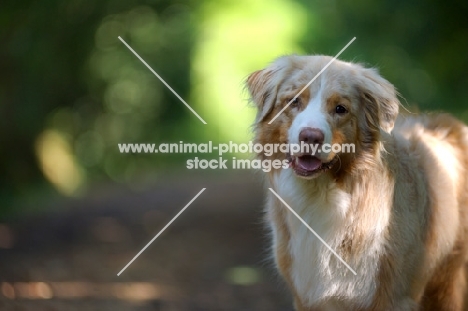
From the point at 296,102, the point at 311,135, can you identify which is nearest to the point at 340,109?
the point at 296,102

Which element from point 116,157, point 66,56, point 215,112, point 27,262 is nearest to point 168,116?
point 66,56

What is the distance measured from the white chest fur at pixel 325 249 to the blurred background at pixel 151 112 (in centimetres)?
109

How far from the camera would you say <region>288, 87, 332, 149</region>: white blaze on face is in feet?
13.3

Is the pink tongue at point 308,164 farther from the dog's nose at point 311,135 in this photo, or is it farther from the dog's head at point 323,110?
the dog's nose at point 311,135

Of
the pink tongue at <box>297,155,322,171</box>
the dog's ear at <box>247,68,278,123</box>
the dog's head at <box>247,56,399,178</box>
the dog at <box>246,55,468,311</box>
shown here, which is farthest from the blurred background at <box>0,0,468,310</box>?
the pink tongue at <box>297,155,322,171</box>

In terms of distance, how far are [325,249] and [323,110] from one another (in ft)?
2.94

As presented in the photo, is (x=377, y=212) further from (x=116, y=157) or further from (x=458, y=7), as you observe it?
(x=116, y=157)

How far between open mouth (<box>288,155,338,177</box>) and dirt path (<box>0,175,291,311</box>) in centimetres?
253

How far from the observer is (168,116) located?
8195 millimetres

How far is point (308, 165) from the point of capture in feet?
13.8

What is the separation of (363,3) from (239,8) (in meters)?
1.11

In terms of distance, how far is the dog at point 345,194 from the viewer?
4309 mm

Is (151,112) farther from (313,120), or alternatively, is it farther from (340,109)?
(313,120)

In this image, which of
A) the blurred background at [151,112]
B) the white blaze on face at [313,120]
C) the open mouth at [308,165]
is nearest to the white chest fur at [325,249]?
the open mouth at [308,165]
